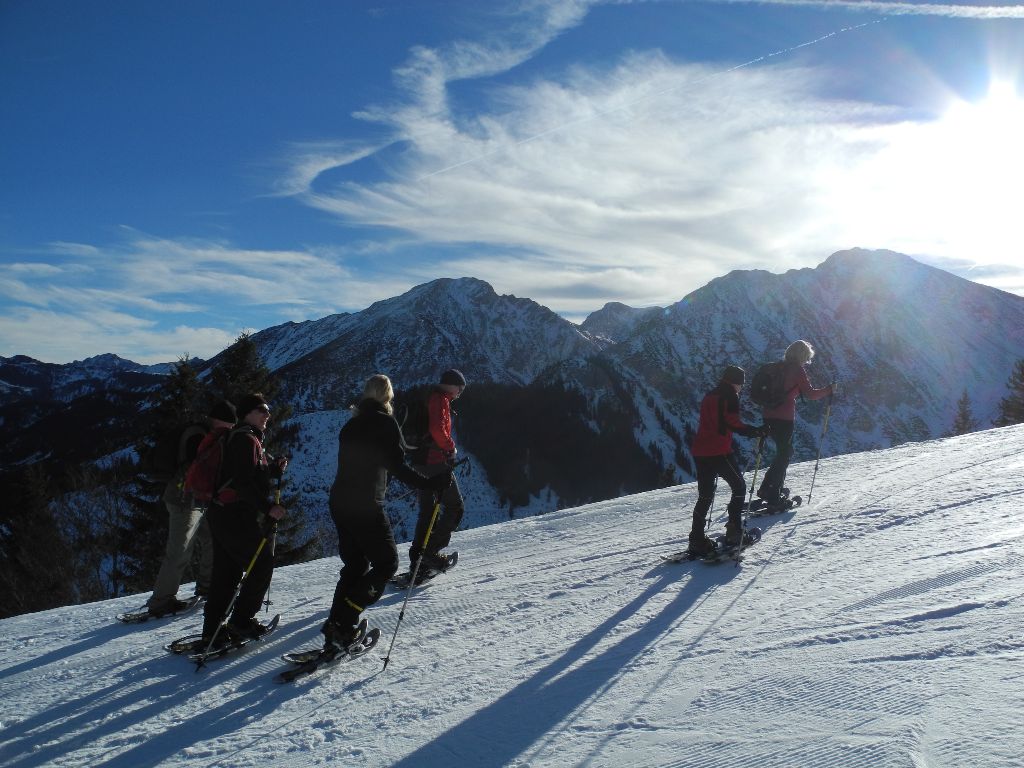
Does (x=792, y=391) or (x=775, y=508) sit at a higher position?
(x=792, y=391)

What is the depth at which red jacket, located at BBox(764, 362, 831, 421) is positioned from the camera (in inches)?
342

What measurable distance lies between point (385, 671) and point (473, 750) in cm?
160

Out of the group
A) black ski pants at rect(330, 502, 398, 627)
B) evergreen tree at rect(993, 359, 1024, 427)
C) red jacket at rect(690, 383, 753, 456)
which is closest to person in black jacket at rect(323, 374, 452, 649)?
black ski pants at rect(330, 502, 398, 627)

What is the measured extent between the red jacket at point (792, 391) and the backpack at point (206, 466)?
693cm

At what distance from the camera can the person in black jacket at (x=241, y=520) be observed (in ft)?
17.9

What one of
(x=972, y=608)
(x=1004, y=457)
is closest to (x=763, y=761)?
(x=972, y=608)

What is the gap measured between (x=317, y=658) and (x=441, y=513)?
2.91 metres

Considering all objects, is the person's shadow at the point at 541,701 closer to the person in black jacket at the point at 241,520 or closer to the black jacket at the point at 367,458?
the black jacket at the point at 367,458

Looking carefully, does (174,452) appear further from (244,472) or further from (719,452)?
(719,452)

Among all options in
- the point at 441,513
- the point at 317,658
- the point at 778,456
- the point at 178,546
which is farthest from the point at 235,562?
the point at 778,456

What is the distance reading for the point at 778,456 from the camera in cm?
909

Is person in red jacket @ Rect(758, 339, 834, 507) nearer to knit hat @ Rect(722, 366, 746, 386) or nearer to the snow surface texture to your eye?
the snow surface texture

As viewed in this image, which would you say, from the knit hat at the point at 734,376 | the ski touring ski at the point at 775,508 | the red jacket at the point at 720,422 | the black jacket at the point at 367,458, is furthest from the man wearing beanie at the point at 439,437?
the ski touring ski at the point at 775,508

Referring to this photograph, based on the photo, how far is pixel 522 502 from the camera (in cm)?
7869
